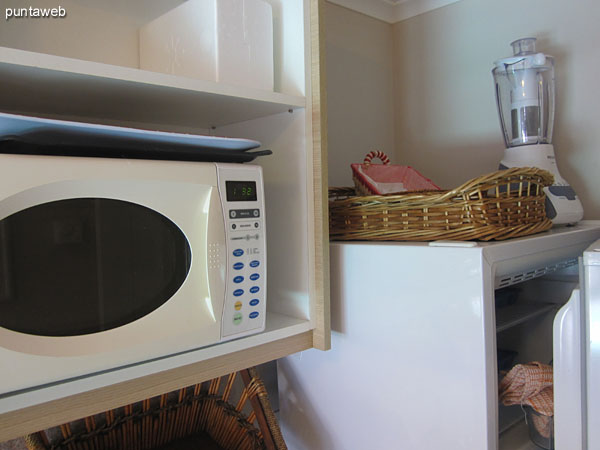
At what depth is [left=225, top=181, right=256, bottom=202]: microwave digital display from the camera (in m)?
0.69

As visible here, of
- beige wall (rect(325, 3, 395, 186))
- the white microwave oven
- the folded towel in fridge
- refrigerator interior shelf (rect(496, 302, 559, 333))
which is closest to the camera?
the white microwave oven

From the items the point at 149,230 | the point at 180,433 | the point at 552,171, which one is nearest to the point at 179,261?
the point at 149,230

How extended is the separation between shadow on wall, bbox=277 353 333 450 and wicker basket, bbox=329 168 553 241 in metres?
0.35

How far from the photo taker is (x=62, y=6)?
906 millimetres

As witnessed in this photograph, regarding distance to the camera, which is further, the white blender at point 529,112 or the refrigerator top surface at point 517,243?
the white blender at point 529,112

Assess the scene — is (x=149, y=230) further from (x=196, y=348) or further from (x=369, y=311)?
(x=369, y=311)

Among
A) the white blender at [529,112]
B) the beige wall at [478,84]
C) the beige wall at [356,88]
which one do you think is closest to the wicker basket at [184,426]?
the beige wall at [356,88]

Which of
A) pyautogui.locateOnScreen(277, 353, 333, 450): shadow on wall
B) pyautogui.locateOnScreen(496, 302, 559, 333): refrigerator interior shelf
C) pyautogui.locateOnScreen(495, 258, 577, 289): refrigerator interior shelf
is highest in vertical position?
pyautogui.locateOnScreen(495, 258, 577, 289): refrigerator interior shelf

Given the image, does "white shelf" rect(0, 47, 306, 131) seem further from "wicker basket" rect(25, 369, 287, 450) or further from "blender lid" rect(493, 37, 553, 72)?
"blender lid" rect(493, 37, 553, 72)

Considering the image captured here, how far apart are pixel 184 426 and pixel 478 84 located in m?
1.30

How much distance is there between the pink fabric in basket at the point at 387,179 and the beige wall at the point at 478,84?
0.39 meters

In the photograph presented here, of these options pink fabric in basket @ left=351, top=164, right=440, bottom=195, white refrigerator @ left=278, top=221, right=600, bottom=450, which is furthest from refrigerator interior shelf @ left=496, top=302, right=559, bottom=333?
pink fabric in basket @ left=351, top=164, right=440, bottom=195

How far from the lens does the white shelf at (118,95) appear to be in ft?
1.89

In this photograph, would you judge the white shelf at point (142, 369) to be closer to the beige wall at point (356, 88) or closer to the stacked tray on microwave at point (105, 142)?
the stacked tray on microwave at point (105, 142)
